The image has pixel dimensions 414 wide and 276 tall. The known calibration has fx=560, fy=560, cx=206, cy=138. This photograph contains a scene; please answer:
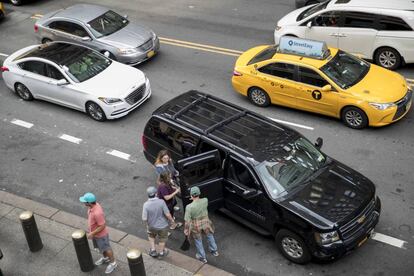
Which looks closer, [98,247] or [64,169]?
[98,247]

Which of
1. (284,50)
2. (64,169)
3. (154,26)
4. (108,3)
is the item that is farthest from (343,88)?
(108,3)

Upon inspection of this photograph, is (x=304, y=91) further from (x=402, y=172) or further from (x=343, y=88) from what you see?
(x=402, y=172)

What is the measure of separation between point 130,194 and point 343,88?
542 centimetres

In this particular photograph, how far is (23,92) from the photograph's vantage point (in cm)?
1565

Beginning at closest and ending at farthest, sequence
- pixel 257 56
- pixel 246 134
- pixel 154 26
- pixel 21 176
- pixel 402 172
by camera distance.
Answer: pixel 246 134 → pixel 402 172 → pixel 21 176 → pixel 257 56 → pixel 154 26

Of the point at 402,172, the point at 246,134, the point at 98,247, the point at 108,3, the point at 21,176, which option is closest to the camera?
the point at 98,247

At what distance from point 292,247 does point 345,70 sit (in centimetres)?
562

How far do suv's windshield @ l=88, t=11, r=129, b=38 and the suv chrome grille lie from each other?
3.45 m

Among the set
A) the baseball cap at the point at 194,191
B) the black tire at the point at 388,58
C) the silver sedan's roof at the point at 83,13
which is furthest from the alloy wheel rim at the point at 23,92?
the black tire at the point at 388,58

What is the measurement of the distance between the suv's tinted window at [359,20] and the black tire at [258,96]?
3439mm

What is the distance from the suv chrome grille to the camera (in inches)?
563

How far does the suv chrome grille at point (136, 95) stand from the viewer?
1429cm

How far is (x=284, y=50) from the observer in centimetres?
1387

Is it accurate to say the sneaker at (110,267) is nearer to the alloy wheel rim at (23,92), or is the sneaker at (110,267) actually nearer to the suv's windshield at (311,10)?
the alloy wheel rim at (23,92)
